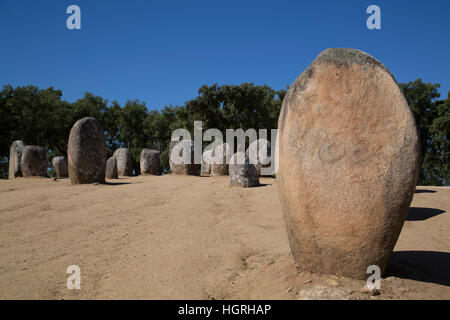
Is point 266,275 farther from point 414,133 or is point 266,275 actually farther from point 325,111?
point 414,133

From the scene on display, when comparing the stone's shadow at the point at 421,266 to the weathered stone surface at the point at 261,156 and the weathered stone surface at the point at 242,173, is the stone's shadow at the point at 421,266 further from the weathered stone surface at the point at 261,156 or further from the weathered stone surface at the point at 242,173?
the weathered stone surface at the point at 261,156

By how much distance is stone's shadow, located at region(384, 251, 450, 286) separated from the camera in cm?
274

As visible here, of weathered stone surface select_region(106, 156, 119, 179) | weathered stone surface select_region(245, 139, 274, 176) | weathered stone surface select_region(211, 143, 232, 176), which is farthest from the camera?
weathered stone surface select_region(211, 143, 232, 176)

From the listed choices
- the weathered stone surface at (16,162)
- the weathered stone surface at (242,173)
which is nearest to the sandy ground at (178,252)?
the weathered stone surface at (242,173)

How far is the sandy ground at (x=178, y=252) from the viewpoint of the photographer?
265 cm

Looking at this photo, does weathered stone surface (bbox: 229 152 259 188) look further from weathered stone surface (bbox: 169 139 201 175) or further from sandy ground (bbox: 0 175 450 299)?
weathered stone surface (bbox: 169 139 201 175)

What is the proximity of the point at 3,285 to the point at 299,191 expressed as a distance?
2997 millimetres

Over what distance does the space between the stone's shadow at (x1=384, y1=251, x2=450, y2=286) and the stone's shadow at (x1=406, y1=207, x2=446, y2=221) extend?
2120 mm

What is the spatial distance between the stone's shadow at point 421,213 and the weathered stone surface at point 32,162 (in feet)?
45.2

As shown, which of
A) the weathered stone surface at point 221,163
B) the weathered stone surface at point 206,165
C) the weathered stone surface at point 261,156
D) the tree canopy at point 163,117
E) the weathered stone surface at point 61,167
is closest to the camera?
the weathered stone surface at point 261,156

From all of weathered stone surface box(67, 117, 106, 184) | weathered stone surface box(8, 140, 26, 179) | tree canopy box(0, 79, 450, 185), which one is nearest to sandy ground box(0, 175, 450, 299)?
weathered stone surface box(67, 117, 106, 184)
